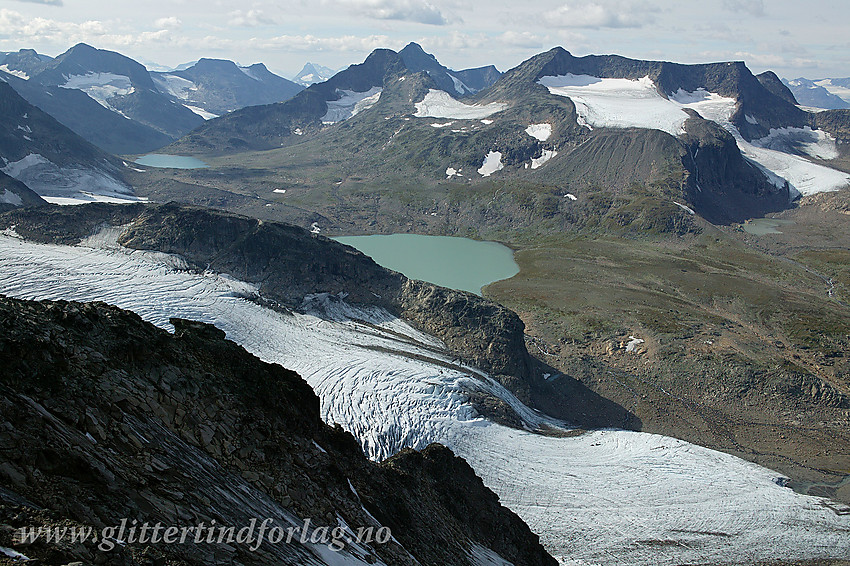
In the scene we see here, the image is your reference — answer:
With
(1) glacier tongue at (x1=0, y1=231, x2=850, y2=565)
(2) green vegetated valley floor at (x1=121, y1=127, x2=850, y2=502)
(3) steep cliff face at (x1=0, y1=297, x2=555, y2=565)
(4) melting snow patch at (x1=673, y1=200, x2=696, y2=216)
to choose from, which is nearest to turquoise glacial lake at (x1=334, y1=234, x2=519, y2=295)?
(2) green vegetated valley floor at (x1=121, y1=127, x2=850, y2=502)

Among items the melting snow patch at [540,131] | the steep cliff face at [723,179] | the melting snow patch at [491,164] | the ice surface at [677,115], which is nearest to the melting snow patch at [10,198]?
the melting snow patch at [491,164]

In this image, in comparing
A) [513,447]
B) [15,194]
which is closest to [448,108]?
[15,194]

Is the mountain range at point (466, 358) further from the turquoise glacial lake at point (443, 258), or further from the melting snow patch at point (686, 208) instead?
the turquoise glacial lake at point (443, 258)

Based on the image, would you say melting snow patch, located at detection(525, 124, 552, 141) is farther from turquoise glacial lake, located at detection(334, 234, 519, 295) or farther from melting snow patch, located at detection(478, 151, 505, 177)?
turquoise glacial lake, located at detection(334, 234, 519, 295)

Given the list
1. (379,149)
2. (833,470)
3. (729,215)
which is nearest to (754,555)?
(833,470)

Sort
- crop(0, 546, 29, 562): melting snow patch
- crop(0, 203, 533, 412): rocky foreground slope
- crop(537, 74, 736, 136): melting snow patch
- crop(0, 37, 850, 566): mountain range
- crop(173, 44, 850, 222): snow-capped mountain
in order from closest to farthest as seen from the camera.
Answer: crop(0, 546, 29, 562): melting snow patch
crop(0, 37, 850, 566): mountain range
crop(0, 203, 533, 412): rocky foreground slope
crop(173, 44, 850, 222): snow-capped mountain
crop(537, 74, 736, 136): melting snow patch

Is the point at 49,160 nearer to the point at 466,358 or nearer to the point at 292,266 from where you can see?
the point at 292,266

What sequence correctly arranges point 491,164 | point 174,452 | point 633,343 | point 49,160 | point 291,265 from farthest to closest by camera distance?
point 491,164 → point 49,160 → point 633,343 → point 291,265 → point 174,452
